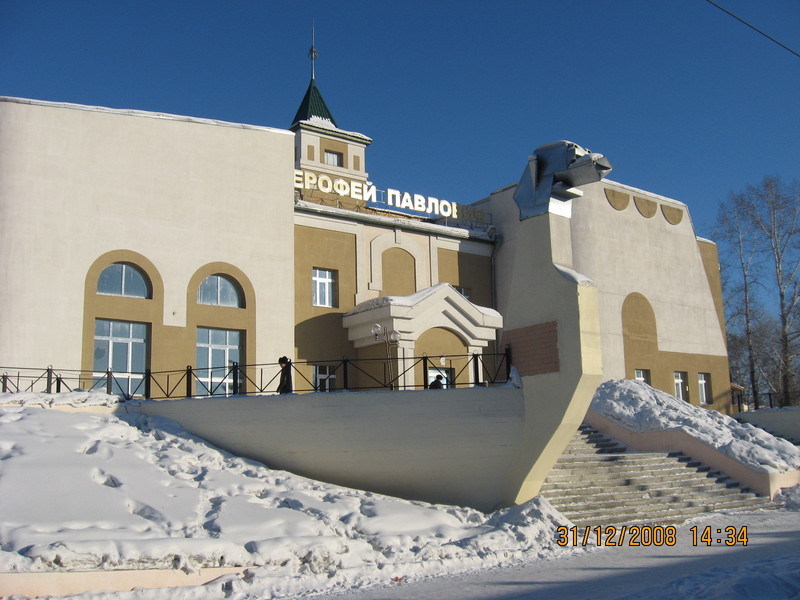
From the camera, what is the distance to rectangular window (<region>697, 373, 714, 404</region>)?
31.4 meters

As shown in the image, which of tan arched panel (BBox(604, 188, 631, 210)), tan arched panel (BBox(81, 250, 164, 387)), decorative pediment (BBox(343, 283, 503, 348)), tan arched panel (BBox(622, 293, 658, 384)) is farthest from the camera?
tan arched panel (BBox(604, 188, 631, 210))

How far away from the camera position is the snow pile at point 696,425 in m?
18.2

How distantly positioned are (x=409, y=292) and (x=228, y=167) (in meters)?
7.51

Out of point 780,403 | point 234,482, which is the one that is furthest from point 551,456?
point 780,403

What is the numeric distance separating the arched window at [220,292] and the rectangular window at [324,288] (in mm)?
2888

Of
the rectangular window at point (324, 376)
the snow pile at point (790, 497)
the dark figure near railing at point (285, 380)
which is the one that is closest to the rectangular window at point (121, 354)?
the dark figure near railing at point (285, 380)

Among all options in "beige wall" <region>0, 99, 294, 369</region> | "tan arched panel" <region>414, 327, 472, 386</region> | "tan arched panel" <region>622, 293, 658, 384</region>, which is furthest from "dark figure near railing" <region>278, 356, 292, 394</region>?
"tan arched panel" <region>622, 293, 658, 384</region>

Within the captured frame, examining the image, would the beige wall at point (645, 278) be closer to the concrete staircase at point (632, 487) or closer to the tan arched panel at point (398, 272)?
the tan arched panel at point (398, 272)

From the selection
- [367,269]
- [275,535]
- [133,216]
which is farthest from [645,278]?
[275,535]

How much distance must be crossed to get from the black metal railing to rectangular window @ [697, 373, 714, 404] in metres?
11.5

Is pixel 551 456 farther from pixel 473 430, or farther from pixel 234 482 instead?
pixel 234 482

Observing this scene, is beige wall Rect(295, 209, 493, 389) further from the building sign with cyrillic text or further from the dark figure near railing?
the dark figure near railing

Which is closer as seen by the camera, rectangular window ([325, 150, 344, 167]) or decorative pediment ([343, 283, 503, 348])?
decorative pediment ([343, 283, 503, 348])

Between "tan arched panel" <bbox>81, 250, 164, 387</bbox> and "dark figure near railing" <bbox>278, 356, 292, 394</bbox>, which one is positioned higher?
"tan arched panel" <bbox>81, 250, 164, 387</bbox>
